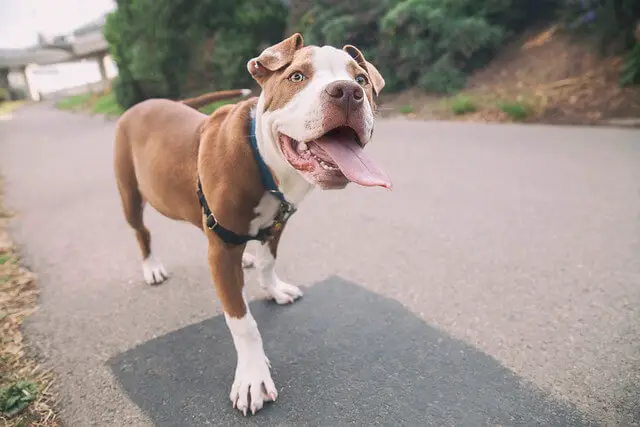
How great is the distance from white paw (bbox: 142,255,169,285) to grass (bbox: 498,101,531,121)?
6.62m

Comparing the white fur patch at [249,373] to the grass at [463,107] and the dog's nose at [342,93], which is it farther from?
the grass at [463,107]

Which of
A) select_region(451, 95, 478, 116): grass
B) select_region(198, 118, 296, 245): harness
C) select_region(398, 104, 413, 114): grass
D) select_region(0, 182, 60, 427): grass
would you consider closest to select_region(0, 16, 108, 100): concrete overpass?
select_region(398, 104, 413, 114): grass

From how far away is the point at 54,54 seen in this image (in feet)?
123

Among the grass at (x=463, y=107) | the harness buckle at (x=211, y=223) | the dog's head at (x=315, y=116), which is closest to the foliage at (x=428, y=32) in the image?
the grass at (x=463, y=107)

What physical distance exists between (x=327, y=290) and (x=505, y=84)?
822 centimetres

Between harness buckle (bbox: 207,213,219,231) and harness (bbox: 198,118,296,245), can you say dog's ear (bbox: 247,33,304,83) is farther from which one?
harness buckle (bbox: 207,213,219,231)

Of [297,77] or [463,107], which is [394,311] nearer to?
[297,77]

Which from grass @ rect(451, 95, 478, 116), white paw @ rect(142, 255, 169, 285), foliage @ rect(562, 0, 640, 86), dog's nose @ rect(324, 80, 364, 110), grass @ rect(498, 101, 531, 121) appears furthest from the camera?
grass @ rect(451, 95, 478, 116)

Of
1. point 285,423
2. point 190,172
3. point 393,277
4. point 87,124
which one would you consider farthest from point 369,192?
point 87,124

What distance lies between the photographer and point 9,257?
3.63 m

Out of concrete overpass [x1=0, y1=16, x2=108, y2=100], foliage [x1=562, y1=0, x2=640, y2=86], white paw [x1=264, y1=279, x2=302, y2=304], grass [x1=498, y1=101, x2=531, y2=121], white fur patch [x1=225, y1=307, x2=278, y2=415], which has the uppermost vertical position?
foliage [x1=562, y1=0, x2=640, y2=86]

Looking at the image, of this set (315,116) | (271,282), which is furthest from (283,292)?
(315,116)

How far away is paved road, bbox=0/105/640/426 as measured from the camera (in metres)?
1.96

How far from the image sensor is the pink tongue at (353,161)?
170 centimetres
